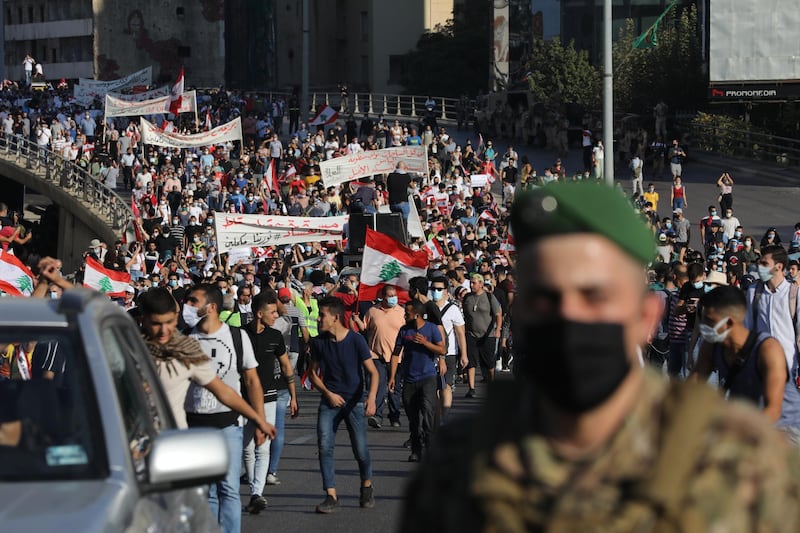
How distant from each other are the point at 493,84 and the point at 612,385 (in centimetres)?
7275

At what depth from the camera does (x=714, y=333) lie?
7.42 m

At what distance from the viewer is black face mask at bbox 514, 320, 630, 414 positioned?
7.46ft

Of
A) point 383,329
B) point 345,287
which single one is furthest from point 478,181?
point 383,329

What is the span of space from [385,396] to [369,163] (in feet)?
46.3

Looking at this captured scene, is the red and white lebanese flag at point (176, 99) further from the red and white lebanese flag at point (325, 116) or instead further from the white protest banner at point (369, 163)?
the white protest banner at point (369, 163)

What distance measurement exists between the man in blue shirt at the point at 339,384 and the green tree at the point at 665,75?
4342 centimetres

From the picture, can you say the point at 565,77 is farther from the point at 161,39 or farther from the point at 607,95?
the point at 161,39

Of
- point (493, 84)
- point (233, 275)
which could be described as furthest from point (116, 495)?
point (493, 84)

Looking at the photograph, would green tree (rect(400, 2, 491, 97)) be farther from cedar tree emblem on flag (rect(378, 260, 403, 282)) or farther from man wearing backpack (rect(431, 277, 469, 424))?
man wearing backpack (rect(431, 277, 469, 424))

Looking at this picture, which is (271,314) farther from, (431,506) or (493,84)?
(493,84)

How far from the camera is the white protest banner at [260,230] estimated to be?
23.4 m

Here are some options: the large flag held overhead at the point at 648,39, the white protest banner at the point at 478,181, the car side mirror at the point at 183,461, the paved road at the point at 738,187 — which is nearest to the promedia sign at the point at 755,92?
the paved road at the point at 738,187

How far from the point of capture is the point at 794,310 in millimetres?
11883

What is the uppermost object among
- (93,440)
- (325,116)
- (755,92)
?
(755,92)
